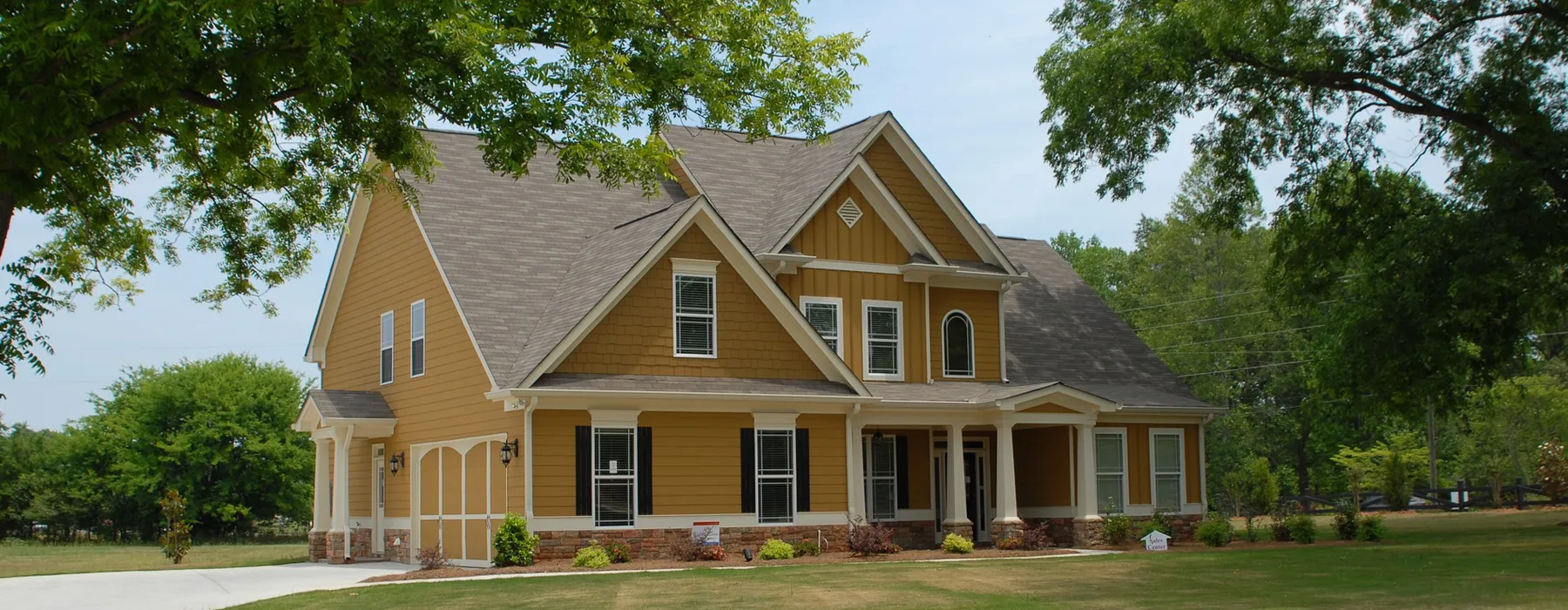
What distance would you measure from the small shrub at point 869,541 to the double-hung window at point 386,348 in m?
10.1

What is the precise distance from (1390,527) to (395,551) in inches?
887

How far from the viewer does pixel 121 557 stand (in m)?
33.9

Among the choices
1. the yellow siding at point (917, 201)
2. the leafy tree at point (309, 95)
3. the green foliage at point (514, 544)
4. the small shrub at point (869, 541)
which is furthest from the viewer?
the yellow siding at point (917, 201)

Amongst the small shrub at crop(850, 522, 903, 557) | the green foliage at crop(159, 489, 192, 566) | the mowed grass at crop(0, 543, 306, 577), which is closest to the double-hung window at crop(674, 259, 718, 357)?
the small shrub at crop(850, 522, 903, 557)

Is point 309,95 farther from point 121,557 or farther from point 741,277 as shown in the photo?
point 121,557

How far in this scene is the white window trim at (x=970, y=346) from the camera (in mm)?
29312

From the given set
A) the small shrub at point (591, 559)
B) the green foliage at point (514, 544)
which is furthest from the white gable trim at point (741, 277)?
the small shrub at point (591, 559)

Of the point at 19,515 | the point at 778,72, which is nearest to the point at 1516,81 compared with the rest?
the point at 778,72

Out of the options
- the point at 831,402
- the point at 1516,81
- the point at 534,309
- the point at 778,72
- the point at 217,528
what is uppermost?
the point at 1516,81

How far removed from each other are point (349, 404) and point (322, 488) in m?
2.61

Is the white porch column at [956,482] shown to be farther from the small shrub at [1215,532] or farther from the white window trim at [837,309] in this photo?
the small shrub at [1215,532]

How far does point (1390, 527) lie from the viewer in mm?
34125

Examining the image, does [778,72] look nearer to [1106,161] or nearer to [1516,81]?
[1106,161]

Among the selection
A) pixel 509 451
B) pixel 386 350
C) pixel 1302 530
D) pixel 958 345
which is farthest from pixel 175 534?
pixel 1302 530
